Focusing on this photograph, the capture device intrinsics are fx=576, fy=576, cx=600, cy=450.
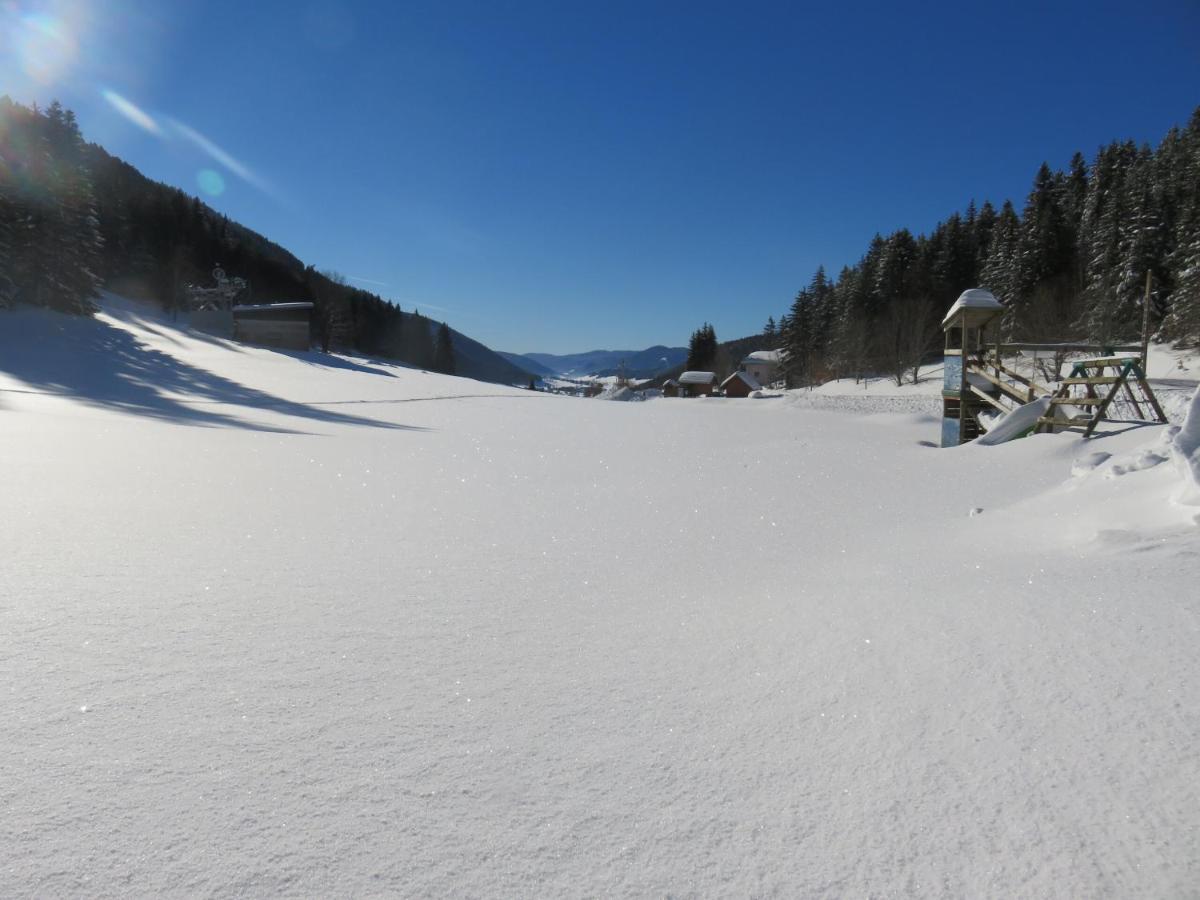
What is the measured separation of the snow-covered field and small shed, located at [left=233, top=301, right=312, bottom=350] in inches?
1610

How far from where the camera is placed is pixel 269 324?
40.4 m

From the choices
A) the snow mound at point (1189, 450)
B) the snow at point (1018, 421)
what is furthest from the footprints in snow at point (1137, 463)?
the snow at point (1018, 421)

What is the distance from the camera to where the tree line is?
25.7 meters

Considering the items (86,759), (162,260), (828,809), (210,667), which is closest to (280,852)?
(86,759)

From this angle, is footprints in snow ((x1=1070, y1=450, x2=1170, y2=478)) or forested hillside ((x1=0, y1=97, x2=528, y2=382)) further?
forested hillside ((x1=0, y1=97, x2=528, y2=382))

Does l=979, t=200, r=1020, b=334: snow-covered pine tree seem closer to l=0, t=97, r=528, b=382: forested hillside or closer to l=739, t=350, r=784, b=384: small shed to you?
l=739, t=350, r=784, b=384: small shed

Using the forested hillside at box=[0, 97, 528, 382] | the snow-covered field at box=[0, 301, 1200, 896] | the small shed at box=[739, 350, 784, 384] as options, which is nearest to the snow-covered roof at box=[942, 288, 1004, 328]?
the snow-covered field at box=[0, 301, 1200, 896]

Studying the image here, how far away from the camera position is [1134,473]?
4.48m

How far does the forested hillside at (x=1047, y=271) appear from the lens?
3431cm

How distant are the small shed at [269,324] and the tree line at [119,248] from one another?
26.0 feet

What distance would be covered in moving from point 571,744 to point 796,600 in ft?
5.50

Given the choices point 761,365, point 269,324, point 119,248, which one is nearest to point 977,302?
point 269,324

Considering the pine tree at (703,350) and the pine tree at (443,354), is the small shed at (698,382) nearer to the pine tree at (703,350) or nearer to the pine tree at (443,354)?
the pine tree at (703,350)

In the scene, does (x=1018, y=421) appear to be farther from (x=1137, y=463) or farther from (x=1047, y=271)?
(x=1047, y=271)
